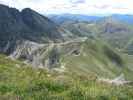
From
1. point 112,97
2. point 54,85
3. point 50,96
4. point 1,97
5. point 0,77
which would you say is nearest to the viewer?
point 1,97

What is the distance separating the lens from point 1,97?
1180cm

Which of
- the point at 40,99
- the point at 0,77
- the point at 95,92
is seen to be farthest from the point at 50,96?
the point at 0,77

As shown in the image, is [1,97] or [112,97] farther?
[112,97]

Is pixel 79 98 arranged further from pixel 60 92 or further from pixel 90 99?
pixel 60 92

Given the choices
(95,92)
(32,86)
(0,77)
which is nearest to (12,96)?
(32,86)

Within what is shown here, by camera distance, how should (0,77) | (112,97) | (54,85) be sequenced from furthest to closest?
(0,77)
(54,85)
(112,97)

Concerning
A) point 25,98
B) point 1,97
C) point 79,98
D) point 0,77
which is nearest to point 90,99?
point 79,98

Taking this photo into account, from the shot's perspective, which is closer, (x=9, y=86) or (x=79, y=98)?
(x=79, y=98)

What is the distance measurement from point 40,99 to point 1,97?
1387 millimetres

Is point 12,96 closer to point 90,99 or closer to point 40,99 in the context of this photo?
point 40,99

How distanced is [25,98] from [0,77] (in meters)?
8.17

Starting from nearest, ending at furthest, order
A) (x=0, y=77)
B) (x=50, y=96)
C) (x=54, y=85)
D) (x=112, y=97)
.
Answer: (x=50, y=96) → (x=112, y=97) → (x=54, y=85) → (x=0, y=77)

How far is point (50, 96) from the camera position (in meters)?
12.8

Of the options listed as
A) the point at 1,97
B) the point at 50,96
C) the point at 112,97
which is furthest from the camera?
the point at 112,97
